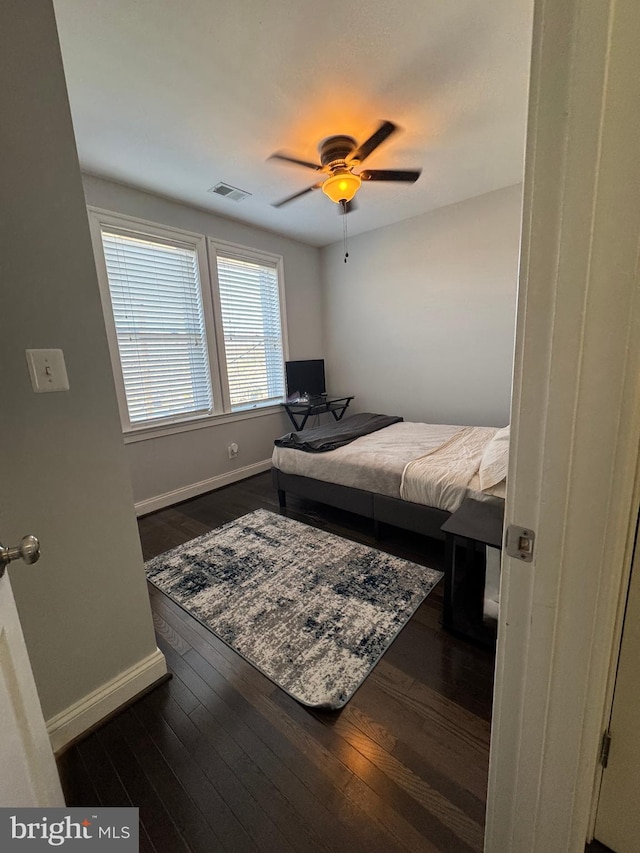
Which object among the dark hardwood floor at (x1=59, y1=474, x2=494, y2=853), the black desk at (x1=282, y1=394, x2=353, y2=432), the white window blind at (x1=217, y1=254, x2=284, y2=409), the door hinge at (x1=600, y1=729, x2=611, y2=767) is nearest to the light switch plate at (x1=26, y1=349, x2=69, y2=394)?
the dark hardwood floor at (x1=59, y1=474, x2=494, y2=853)

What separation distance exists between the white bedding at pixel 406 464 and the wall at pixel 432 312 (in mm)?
807

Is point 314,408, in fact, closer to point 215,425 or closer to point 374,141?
point 215,425

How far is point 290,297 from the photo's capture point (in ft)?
14.2

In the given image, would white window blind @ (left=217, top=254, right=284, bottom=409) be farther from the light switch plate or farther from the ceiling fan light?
the light switch plate

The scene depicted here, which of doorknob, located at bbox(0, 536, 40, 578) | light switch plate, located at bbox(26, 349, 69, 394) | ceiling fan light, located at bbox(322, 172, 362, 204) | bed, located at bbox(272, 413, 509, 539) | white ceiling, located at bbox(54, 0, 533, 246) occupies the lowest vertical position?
bed, located at bbox(272, 413, 509, 539)

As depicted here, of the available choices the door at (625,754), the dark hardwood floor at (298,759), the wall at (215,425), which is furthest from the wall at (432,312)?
the door at (625,754)

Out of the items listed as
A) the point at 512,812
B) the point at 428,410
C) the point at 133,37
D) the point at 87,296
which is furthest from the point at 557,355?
the point at 428,410

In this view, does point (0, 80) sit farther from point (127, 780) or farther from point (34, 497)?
point (127, 780)

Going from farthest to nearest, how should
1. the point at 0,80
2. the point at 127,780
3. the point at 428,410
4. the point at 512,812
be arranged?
the point at 428,410, the point at 127,780, the point at 0,80, the point at 512,812

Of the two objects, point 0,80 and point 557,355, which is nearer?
point 557,355

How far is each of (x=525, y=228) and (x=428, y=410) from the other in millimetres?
3709

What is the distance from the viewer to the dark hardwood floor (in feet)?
→ 3.25

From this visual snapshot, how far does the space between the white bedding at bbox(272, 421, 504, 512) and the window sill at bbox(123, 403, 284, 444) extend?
→ 1013 mm

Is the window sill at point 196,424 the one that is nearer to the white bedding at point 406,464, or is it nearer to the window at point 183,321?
the window at point 183,321
